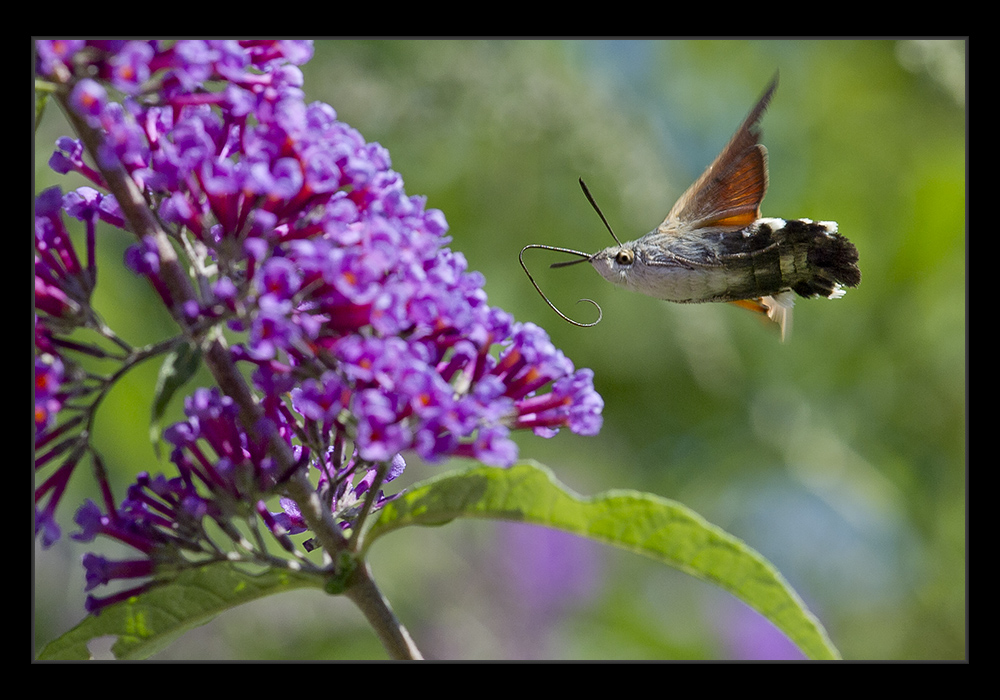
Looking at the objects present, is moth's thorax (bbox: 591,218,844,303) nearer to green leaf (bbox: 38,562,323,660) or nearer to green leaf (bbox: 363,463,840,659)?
green leaf (bbox: 363,463,840,659)

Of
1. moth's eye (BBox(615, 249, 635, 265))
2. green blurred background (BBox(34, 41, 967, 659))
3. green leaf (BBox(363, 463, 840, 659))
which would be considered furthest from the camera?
green blurred background (BBox(34, 41, 967, 659))

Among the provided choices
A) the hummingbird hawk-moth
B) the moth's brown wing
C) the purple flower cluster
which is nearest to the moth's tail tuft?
the hummingbird hawk-moth

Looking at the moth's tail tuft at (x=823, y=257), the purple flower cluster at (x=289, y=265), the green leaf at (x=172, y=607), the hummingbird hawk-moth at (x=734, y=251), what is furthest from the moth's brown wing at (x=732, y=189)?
the green leaf at (x=172, y=607)

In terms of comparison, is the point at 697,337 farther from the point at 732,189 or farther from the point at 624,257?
the point at 624,257

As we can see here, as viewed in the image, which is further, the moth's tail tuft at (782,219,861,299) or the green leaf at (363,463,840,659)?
the moth's tail tuft at (782,219,861,299)

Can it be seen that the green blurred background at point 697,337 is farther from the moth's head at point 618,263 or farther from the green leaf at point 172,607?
the green leaf at point 172,607

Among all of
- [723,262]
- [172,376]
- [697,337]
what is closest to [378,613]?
[172,376]

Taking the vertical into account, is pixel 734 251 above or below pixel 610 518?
above
